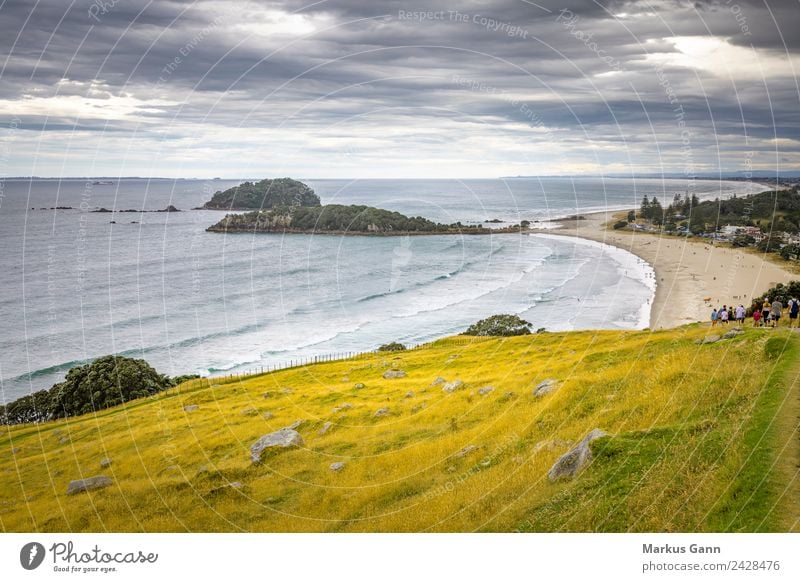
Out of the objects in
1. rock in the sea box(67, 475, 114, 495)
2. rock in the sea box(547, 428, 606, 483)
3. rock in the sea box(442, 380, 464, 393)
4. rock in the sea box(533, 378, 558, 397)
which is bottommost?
rock in the sea box(442, 380, 464, 393)

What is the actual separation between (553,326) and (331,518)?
75.1 m

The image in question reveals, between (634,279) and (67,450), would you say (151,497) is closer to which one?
(67,450)

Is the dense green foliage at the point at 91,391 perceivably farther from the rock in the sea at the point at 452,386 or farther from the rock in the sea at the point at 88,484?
the rock in the sea at the point at 452,386

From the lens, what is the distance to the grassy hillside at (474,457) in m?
21.9

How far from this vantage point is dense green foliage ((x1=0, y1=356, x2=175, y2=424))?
64125mm

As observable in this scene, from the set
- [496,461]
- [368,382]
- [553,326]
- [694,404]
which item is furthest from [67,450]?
[553,326]

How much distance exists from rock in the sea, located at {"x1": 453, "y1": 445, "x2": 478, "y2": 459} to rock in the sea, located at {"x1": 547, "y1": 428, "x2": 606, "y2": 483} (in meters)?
6.20

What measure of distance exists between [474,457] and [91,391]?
49065 millimetres

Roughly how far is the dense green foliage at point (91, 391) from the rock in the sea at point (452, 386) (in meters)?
34.4

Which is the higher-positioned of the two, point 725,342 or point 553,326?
point 725,342

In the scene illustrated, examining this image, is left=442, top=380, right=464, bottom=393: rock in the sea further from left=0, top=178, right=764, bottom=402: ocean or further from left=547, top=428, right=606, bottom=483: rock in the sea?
left=0, top=178, right=764, bottom=402: ocean

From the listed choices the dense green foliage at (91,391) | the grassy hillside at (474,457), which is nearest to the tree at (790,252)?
the grassy hillside at (474,457)

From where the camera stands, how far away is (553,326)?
9756 centimetres

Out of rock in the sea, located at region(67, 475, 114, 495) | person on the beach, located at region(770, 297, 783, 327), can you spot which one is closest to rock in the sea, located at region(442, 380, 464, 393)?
person on the beach, located at region(770, 297, 783, 327)
